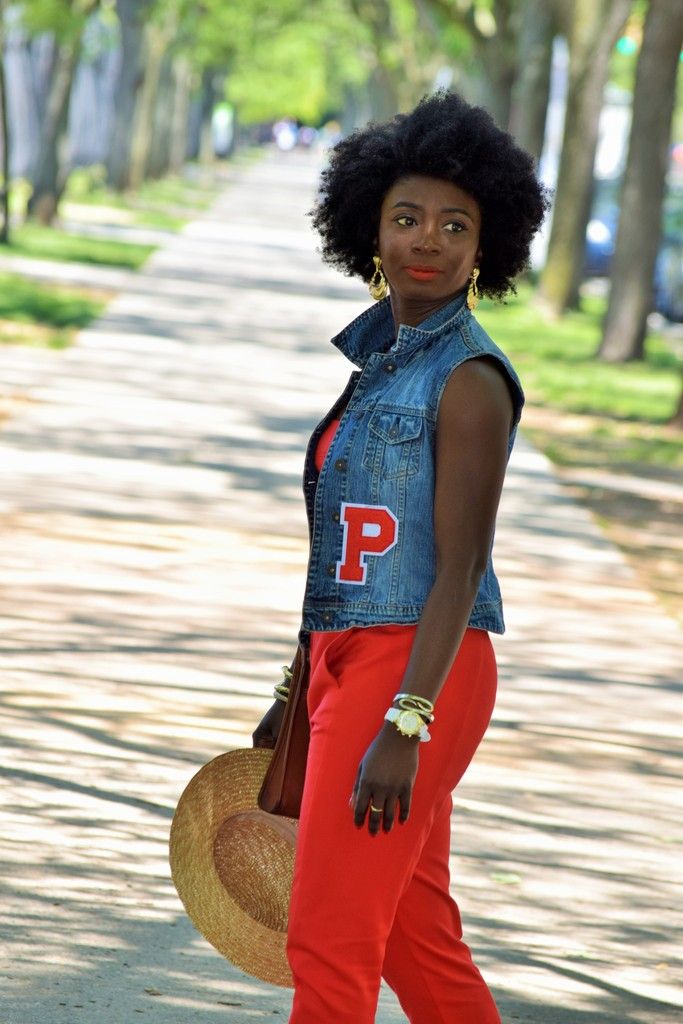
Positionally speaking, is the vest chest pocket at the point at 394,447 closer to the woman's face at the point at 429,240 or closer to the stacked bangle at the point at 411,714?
the woman's face at the point at 429,240

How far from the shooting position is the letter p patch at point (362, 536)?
115 inches

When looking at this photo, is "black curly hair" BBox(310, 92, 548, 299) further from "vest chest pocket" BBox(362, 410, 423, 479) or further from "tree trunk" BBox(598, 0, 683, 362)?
"tree trunk" BBox(598, 0, 683, 362)

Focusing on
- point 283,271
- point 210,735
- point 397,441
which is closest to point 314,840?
point 397,441

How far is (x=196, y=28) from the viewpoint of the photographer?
151 feet

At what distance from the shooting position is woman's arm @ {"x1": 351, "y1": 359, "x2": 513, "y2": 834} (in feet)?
9.25

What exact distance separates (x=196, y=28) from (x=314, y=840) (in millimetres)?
45245

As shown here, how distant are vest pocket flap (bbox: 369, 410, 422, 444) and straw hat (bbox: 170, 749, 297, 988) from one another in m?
0.67

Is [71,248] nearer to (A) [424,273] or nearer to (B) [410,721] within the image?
(A) [424,273]

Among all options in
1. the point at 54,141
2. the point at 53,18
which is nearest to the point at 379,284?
the point at 53,18

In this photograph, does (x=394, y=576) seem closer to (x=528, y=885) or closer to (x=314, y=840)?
(x=314, y=840)

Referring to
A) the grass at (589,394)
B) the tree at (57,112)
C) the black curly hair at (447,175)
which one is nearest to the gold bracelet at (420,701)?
the black curly hair at (447,175)

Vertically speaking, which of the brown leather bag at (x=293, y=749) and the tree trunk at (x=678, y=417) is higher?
the brown leather bag at (x=293, y=749)

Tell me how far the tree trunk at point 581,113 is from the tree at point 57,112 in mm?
6609

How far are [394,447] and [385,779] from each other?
528mm
